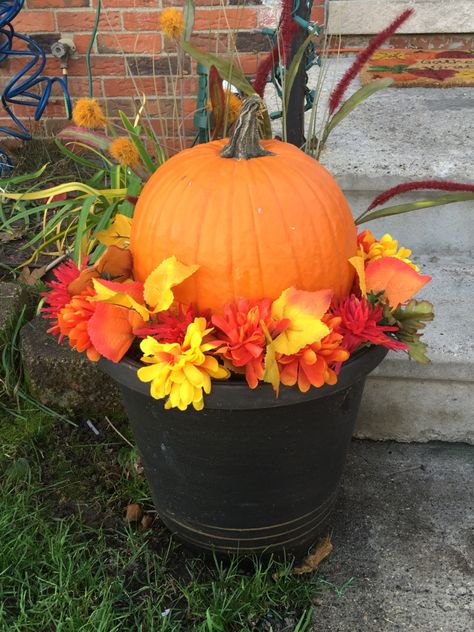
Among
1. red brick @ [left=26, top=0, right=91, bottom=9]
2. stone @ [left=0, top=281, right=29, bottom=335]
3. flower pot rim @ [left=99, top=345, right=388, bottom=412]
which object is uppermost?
red brick @ [left=26, top=0, right=91, bottom=9]

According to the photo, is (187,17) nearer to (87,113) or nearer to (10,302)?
(87,113)

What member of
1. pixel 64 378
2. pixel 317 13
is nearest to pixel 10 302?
pixel 64 378

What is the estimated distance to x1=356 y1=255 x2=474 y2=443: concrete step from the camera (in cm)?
187

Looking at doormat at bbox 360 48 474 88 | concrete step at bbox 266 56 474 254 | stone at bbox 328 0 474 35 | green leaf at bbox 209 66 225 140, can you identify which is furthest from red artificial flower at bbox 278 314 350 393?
stone at bbox 328 0 474 35

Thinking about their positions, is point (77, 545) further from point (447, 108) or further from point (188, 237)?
point (447, 108)

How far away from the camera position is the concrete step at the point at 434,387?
1.87m

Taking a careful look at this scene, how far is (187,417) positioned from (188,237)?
0.35m

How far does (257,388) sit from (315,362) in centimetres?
12

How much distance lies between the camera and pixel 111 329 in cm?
123

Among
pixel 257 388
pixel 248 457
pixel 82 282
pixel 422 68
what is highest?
pixel 422 68

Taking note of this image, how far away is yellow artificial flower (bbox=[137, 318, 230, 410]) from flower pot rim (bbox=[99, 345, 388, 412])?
1.6 inches

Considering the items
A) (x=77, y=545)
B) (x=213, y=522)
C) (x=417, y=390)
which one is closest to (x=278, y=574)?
(x=213, y=522)

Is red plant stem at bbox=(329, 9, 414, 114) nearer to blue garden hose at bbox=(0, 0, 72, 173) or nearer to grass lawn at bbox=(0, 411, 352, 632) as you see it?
grass lawn at bbox=(0, 411, 352, 632)

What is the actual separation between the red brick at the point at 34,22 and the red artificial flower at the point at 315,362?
8.39 ft
